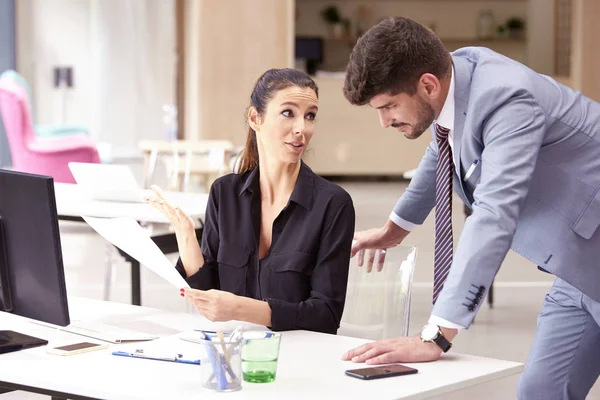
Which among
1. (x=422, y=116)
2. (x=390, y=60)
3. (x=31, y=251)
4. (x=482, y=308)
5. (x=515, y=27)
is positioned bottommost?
(x=482, y=308)

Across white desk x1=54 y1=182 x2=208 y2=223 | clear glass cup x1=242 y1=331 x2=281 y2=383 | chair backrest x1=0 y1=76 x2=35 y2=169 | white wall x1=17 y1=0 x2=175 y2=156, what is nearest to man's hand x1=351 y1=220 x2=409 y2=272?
clear glass cup x1=242 y1=331 x2=281 y2=383

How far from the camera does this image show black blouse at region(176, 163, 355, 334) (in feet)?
8.65

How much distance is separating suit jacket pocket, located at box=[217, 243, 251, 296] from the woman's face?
0.97 ft

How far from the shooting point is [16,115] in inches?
340

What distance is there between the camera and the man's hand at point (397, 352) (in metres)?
2.04

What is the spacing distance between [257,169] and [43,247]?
0.88 metres

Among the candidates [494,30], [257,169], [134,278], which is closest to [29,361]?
[257,169]

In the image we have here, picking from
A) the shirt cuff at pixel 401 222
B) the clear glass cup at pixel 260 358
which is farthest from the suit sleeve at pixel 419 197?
the clear glass cup at pixel 260 358

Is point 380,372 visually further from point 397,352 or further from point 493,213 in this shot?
point 493,213

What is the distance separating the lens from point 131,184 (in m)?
4.70

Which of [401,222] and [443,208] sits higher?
[443,208]

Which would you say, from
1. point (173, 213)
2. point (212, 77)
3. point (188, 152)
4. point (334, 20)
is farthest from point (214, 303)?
point (334, 20)

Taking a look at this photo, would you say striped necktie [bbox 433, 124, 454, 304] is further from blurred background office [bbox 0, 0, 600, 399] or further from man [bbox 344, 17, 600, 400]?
blurred background office [bbox 0, 0, 600, 399]

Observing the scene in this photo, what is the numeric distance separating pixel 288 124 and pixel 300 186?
20cm
